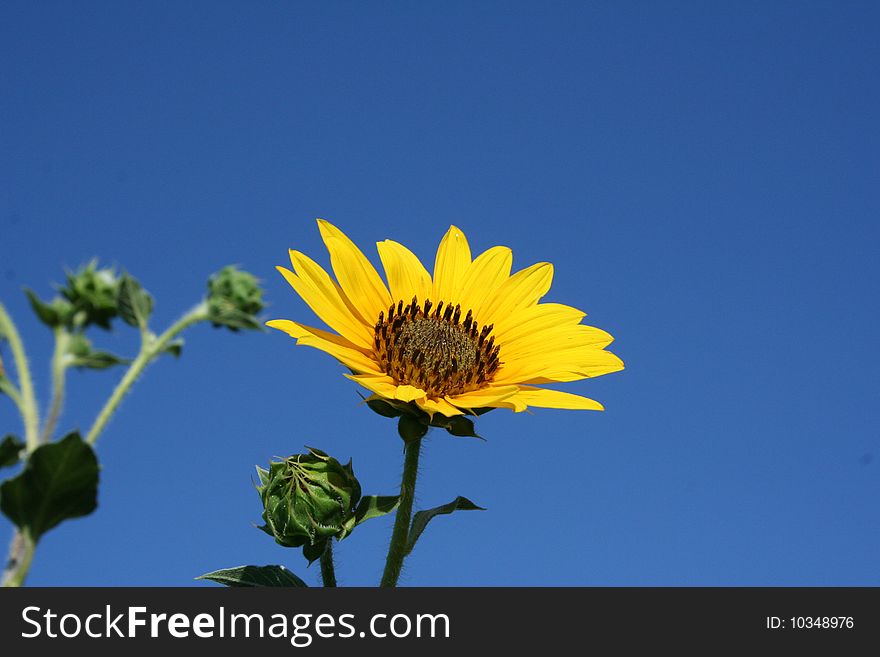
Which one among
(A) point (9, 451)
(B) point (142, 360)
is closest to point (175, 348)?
(B) point (142, 360)

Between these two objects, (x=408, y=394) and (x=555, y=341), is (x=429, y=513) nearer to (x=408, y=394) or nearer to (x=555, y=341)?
(x=408, y=394)

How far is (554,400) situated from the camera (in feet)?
5.97

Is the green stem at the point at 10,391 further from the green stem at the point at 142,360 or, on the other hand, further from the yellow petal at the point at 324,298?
the yellow petal at the point at 324,298

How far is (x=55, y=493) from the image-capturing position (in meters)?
2.63

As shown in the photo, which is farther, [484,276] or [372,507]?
[484,276]

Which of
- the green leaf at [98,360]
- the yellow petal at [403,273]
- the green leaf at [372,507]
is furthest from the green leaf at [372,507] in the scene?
the green leaf at [98,360]

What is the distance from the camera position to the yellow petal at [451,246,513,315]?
2219 mm

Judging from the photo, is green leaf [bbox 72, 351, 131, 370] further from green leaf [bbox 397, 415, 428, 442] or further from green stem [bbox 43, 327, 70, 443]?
green leaf [bbox 397, 415, 428, 442]

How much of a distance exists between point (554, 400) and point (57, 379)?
13.9 ft

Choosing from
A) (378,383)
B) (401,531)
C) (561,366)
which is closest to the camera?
(401,531)

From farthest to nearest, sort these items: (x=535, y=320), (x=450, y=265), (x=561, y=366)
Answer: (x=450, y=265), (x=535, y=320), (x=561, y=366)
